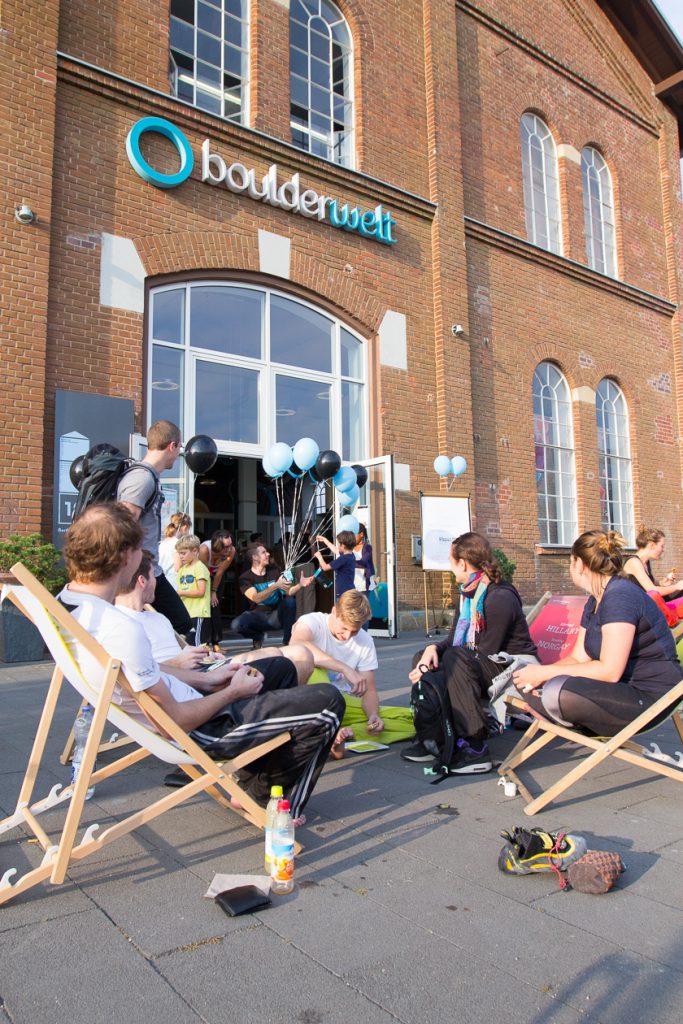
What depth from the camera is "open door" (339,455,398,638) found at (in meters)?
10.1

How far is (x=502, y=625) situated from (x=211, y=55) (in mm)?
9319

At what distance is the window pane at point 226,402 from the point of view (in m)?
9.41

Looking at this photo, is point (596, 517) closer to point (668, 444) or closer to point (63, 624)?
point (668, 444)

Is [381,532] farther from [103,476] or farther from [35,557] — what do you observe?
[103,476]

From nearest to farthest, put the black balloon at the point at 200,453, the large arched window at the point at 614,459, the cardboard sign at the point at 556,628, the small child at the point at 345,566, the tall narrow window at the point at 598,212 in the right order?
1. the cardboard sign at the point at 556,628
2. the black balloon at the point at 200,453
3. the small child at the point at 345,566
4. the large arched window at the point at 614,459
5. the tall narrow window at the point at 598,212

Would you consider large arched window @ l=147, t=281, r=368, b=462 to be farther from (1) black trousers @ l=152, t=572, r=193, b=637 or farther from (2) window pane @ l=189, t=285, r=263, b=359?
(1) black trousers @ l=152, t=572, r=193, b=637

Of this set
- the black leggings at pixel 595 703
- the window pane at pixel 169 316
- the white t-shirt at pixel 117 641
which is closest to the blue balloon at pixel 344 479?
the window pane at pixel 169 316

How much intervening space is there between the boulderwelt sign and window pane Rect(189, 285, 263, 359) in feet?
4.28

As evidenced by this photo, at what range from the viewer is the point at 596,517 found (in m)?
14.1

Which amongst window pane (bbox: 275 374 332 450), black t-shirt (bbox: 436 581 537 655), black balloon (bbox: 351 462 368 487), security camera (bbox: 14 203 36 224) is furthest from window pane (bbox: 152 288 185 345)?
black t-shirt (bbox: 436 581 537 655)

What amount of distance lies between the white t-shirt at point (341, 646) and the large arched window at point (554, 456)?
31.8 feet

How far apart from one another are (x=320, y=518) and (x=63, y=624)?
884 cm

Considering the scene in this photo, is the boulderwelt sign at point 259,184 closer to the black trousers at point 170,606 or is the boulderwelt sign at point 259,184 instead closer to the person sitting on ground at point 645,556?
the black trousers at point 170,606

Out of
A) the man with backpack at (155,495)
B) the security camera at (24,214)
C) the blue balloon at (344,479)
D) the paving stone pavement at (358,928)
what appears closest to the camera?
the paving stone pavement at (358,928)
